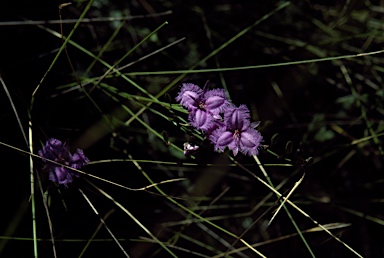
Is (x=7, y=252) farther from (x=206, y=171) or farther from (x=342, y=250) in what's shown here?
(x=342, y=250)

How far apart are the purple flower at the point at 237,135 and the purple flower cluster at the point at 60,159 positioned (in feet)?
1.10

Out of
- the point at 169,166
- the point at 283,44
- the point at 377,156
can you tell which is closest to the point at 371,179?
the point at 377,156

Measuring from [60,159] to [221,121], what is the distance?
16.2 inches

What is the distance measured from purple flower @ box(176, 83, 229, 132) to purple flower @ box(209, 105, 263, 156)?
21mm

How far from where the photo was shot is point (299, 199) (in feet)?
5.23

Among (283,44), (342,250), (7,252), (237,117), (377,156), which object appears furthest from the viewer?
(283,44)

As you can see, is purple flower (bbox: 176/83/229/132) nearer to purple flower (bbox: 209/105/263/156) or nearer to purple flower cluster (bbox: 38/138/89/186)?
purple flower (bbox: 209/105/263/156)

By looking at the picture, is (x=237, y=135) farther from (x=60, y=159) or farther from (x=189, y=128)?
(x=60, y=159)

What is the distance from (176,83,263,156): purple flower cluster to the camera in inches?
44.7

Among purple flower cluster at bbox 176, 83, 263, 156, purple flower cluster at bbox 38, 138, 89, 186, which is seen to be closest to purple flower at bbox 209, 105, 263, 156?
purple flower cluster at bbox 176, 83, 263, 156

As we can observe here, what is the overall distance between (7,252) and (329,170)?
1135 millimetres

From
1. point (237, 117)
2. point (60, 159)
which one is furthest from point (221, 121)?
point (60, 159)

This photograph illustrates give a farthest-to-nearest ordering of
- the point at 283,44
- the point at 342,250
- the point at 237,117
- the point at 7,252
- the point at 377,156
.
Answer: the point at 283,44 → the point at 377,156 → the point at 342,250 → the point at 7,252 → the point at 237,117

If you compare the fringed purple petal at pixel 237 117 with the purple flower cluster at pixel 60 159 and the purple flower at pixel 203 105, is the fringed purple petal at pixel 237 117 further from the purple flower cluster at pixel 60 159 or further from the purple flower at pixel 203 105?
the purple flower cluster at pixel 60 159
